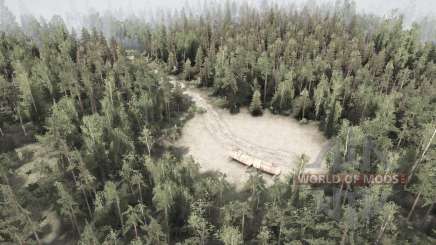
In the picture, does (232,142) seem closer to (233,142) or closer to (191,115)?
(233,142)

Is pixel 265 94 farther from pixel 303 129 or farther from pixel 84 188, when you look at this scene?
pixel 84 188

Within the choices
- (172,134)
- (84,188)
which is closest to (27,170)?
(84,188)

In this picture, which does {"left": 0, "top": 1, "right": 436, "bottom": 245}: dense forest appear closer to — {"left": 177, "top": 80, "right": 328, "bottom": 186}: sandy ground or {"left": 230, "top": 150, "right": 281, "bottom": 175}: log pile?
{"left": 177, "top": 80, "right": 328, "bottom": 186}: sandy ground

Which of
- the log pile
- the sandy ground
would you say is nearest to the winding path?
the sandy ground

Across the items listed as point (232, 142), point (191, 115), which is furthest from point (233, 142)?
point (191, 115)

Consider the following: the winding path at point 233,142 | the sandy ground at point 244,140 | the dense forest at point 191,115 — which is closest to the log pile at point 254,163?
the sandy ground at point 244,140

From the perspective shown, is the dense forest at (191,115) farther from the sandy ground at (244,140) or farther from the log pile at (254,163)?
the log pile at (254,163)

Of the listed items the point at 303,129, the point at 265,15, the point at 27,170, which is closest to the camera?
the point at 27,170

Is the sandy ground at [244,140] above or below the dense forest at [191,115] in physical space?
below
